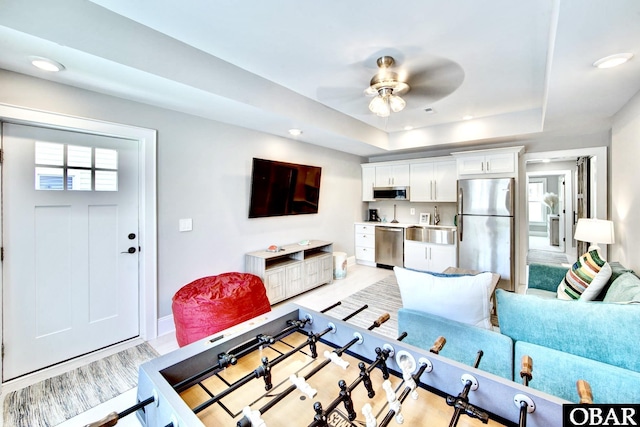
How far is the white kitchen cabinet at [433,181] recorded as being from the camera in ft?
15.5

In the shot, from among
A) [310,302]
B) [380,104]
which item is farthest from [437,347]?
[310,302]

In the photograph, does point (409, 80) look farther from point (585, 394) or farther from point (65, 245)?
point (65, 245)

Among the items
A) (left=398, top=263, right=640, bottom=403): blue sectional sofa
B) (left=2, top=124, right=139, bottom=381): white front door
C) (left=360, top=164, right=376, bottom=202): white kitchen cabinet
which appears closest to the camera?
(left=398, top=263, right=640, bottom=403): blue sectional sofa

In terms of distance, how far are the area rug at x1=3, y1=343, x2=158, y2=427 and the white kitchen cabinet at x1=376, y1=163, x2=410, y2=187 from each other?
463 cm

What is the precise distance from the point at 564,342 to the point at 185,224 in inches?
126

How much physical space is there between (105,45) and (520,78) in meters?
3.59

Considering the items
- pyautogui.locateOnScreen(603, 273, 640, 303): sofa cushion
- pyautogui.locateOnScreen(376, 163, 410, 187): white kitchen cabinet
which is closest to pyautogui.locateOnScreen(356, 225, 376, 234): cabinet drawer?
pyautogui.locateOnScreen(376, 163, 410, 187): white kitchen cabinet

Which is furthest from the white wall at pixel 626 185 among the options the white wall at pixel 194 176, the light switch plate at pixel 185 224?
the light switch plate at pixel 185 224

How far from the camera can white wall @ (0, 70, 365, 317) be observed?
222 centimetres

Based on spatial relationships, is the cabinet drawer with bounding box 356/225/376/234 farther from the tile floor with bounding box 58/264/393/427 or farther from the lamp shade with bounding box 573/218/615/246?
the lamp shade with bounding box 573/218/615/246

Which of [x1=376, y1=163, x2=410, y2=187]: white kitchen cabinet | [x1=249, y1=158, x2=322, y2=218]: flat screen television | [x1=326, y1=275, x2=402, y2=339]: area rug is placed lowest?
[x1=326, y1=275, x2=402, y2=339]: area rug

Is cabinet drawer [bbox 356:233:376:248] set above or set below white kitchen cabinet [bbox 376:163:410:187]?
below

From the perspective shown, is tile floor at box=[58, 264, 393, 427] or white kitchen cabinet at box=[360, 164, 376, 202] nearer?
tile floor at box=[58, 264, 393, 427]

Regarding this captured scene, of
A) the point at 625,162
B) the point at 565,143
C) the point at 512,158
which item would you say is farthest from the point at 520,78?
the point at 565,143
